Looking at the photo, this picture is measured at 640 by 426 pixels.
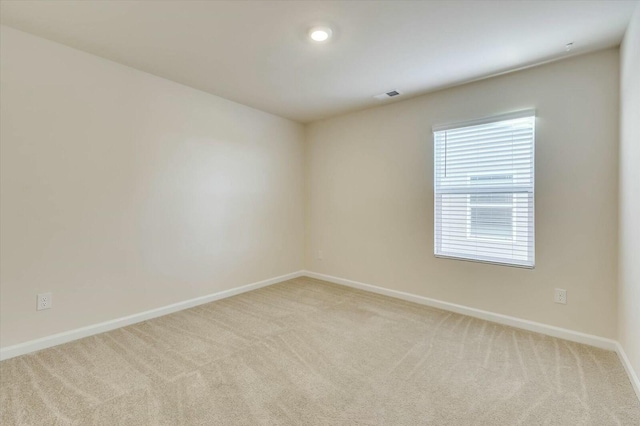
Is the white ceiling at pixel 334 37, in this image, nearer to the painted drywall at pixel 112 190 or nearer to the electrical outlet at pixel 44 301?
the painted drywall at pixel 112 190

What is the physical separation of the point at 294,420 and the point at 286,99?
10.3 ft

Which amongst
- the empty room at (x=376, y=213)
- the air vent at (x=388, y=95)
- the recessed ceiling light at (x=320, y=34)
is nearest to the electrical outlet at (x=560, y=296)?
the empty room at (x=376, y=213)

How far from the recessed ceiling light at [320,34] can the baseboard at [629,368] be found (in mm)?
2988

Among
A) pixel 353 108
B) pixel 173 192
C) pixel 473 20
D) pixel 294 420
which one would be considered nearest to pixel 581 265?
pixel 473 20

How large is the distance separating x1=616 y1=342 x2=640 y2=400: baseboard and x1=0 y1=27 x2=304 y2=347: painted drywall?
353cm

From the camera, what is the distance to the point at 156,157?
2.93 meters

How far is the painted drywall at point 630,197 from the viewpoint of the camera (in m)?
1.79

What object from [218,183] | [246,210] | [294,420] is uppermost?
[218,183]

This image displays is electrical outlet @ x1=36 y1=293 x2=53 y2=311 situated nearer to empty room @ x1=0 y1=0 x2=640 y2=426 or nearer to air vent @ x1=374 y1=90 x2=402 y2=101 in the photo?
empty room @ x1=0 y1=0 x2=640 y2=426

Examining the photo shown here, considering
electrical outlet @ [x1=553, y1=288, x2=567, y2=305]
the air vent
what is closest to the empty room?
electrical outlet @ [x1=553, y1=288, x2=567, y2=305]

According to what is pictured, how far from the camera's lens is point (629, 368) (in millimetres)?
1930

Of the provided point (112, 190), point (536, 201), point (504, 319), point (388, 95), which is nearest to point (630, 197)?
point (536, 201)

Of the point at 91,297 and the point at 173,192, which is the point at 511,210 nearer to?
the point at 173,192

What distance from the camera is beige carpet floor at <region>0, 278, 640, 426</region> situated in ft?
5.23
